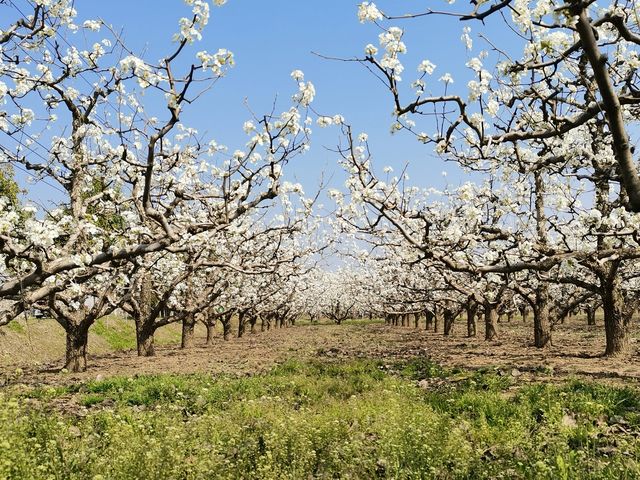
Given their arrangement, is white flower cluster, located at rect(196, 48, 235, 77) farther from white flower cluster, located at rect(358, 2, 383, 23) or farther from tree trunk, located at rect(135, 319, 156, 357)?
tree trunk, located at rect(135, 319, 156, 357)

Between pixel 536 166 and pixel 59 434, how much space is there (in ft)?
27.7

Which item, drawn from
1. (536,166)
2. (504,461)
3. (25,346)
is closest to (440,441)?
(504,461)

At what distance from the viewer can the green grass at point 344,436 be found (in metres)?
5.63

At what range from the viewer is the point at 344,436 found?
720cm

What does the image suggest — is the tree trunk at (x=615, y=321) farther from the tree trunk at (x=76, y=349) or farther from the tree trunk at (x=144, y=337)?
the tree trunk at (x=144, y=337)

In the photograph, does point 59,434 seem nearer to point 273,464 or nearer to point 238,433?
point 238,433

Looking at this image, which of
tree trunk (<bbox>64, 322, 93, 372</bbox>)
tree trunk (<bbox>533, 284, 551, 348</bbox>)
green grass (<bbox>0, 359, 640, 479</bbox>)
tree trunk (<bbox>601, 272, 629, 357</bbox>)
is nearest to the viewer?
green grass (<bbox>0, 359, 640, 479</bbox>)

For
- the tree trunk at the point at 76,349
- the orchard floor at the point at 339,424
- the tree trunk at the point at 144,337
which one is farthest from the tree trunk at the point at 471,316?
the tree trunk at the point at 76,349

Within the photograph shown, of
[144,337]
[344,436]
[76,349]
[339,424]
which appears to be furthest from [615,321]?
[144,337]

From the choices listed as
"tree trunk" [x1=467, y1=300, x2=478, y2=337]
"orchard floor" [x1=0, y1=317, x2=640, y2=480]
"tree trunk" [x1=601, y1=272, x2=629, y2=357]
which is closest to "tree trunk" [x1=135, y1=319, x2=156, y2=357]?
"orchard floor" [x1=0, y1=317, x2=640, y2=480]

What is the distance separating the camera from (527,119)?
8109 millimetres

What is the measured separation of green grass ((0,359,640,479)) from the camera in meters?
5.63

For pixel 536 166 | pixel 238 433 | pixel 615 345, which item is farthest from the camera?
pixel 615 345

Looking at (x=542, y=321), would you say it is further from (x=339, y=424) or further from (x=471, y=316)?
(x=339, y=424)
